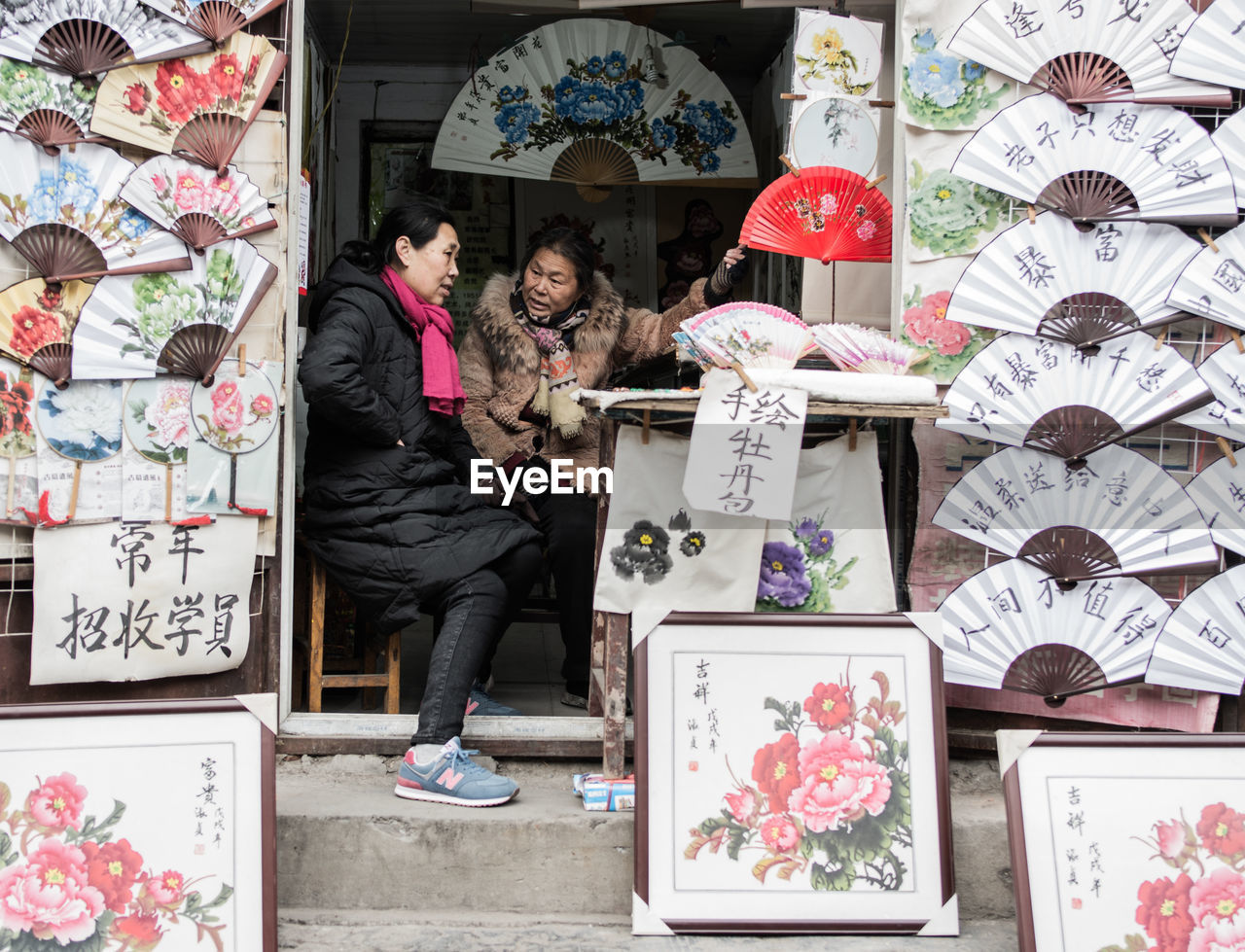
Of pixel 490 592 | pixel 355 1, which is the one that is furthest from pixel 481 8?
pixel 490 592

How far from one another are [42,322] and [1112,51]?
122 inches

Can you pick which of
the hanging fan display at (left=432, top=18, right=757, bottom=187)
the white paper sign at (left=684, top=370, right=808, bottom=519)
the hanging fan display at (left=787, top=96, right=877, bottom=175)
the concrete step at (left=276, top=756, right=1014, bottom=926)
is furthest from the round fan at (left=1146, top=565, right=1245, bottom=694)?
the hanging fan display at (left=432, top=18, right=757, bottom=187)

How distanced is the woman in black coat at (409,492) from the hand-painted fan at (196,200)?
304 mm

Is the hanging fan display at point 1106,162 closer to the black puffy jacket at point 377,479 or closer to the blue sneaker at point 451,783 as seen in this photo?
the black puffy jacket at point 377,479

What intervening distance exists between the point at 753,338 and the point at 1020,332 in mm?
809

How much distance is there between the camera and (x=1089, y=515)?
3344 mm

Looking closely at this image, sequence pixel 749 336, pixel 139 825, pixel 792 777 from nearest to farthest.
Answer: pixel 139 825
pixel 792 777
pixel 749 336

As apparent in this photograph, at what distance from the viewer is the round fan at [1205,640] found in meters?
3.31

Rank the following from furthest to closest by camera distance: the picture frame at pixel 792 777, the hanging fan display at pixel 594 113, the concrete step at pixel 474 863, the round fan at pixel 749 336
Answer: the hanging fan display at pixel 594 113 < the round fan at pixel 749 336 < the concrete step at pixel 474 863 < the picture frame at pixel 792 777

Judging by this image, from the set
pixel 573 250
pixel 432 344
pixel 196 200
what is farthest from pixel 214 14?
pixel 573 250

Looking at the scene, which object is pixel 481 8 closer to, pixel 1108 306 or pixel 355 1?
pixel 355 1

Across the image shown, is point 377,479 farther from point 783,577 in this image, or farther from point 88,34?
point 88,34

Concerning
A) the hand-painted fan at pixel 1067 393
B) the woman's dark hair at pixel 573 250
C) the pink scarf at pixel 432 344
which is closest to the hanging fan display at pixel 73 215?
the pink scarf at pixel 432 344

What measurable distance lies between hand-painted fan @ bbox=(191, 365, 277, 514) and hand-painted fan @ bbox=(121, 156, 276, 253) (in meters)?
0.40
